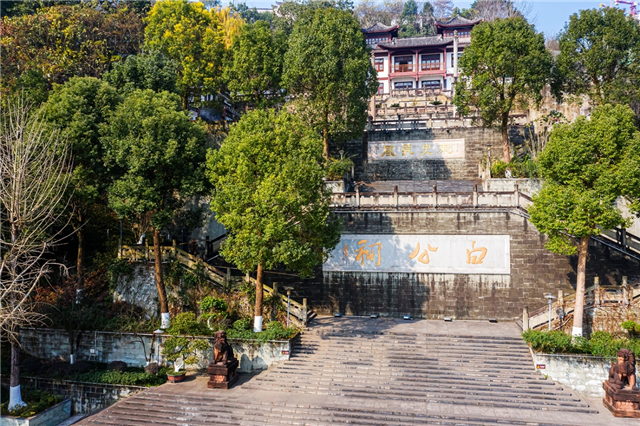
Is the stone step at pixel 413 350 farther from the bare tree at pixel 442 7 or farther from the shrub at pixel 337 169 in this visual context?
the bare tree at pixel 442 7

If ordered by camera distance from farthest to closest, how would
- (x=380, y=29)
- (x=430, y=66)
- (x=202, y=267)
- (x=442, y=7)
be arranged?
(x=442, y=7)
(x=380, y=29)
(x=430, y=66)
(x=202, y=267)

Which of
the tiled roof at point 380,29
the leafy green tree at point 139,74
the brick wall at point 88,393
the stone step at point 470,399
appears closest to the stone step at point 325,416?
the stone step at point 470,399

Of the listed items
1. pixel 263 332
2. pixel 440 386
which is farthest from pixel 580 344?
pixel 263 332

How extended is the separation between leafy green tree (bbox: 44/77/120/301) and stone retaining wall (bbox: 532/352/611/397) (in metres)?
15.6

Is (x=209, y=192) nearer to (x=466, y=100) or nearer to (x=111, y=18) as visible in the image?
(x=466, y=100)

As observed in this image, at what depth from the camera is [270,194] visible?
1486 centimetres

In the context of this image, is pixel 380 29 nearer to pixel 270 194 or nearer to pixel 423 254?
pixel 423 254

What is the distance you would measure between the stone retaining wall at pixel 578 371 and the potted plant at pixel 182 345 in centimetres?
1066

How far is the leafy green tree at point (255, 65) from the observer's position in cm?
2452

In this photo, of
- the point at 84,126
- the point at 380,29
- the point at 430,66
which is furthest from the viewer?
the point at 380,29

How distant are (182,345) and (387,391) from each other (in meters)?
6.75

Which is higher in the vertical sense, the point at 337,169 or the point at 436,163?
the point at 436,163

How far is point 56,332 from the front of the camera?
17484 mm

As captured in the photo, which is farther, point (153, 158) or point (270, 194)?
point (153, 158)
